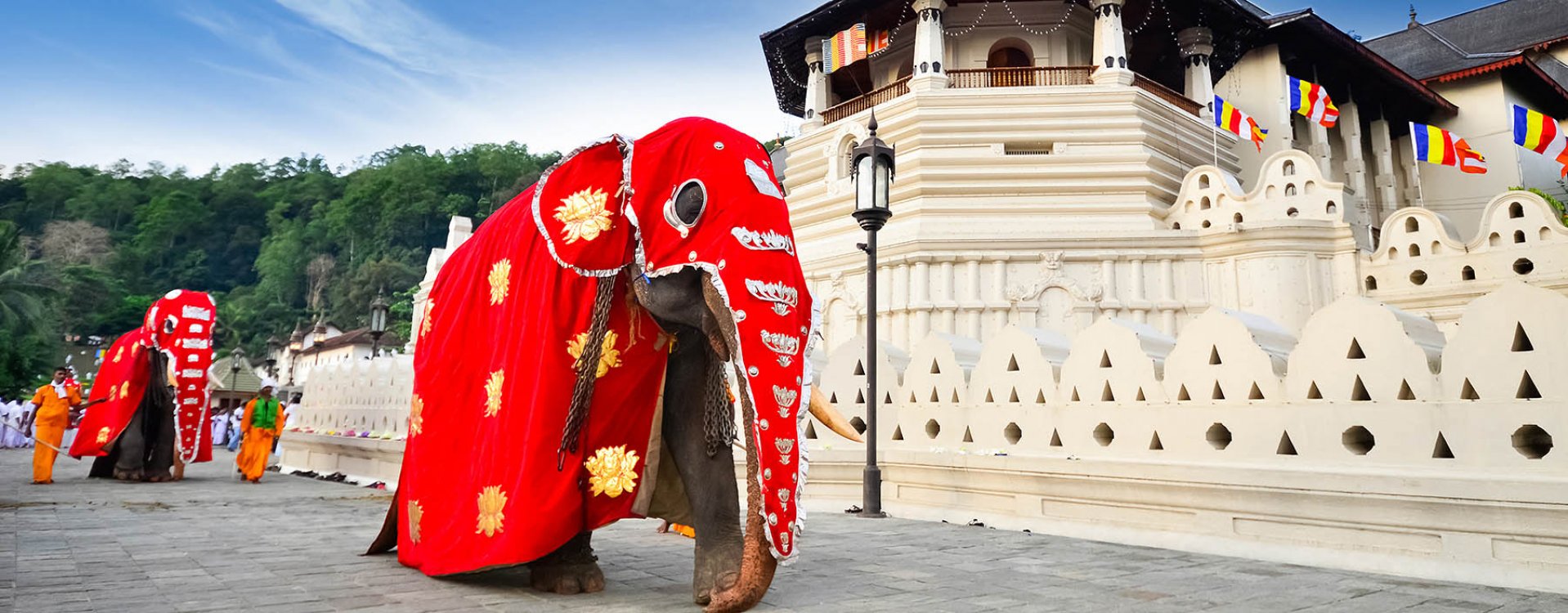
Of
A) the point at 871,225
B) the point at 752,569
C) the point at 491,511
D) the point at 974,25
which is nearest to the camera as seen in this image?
the point at 752,569

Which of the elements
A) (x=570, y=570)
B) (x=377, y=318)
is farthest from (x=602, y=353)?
(x=377, y=318)

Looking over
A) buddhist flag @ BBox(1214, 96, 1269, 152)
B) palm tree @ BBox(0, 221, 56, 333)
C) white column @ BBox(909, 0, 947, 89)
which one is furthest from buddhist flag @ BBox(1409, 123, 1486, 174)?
palm tree @ BBox(0, 221, 56, 333)

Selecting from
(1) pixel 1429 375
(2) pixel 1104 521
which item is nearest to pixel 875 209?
(2) pixel 1104 521

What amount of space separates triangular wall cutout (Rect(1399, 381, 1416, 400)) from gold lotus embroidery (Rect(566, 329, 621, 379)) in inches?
158

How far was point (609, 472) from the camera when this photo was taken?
13.3 ft

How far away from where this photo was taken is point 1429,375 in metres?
4.68

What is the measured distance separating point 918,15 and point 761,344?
18.0 m

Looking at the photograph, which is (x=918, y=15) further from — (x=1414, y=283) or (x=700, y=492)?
(x=700, y=492)

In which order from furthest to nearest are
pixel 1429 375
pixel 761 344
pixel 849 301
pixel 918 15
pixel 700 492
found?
pixel 918 15 < pixel 849 301 < pixel 1429 375 < pixel 700 492 < pixel 761 344

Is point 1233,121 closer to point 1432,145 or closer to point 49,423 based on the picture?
point 1432,145

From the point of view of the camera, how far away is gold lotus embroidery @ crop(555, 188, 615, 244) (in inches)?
160

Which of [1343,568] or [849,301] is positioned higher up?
[849,301]

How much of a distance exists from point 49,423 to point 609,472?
11504 millimetres

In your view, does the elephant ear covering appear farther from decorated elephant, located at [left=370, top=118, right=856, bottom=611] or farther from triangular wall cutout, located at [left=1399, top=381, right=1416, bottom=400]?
triangular wall cutout, located at [left=1399, top=381, right=1416, bottom=400]
